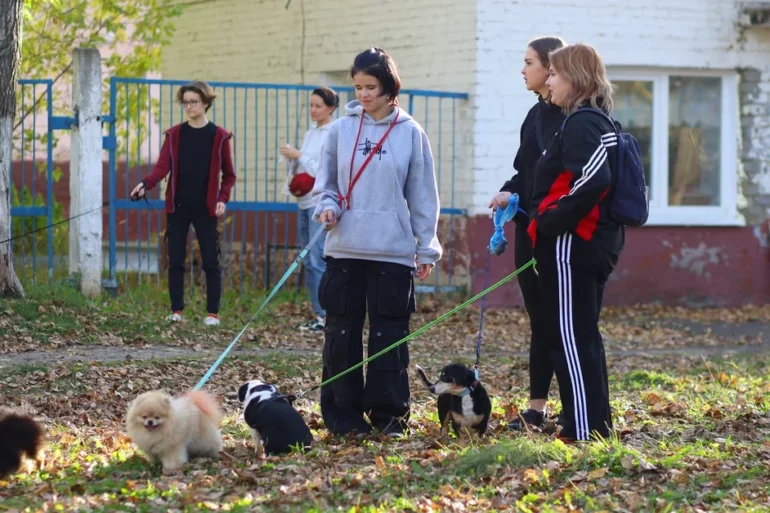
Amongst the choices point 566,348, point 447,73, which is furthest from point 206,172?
point 566,348

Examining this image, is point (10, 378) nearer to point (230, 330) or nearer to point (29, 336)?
point (29, 336)

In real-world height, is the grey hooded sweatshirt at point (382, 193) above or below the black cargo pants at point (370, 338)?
above

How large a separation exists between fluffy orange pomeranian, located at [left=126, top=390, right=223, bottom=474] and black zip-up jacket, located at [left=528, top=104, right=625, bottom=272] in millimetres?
1855

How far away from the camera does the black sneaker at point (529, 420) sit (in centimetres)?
660

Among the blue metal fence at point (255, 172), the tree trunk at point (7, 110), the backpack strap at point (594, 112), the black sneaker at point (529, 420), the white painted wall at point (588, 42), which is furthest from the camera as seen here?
the white painted wall at point (588, 42)

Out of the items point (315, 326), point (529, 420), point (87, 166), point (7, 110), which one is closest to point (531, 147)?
point (529, 420)

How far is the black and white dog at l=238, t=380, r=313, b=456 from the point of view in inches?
230

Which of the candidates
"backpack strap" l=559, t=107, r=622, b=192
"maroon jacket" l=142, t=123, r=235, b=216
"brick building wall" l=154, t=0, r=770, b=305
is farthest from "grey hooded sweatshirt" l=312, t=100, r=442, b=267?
"brick building wall" l=154, t=0, r=770, b=305

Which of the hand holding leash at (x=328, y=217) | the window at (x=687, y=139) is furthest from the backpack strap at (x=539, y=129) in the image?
the window at (x=687, y=139)

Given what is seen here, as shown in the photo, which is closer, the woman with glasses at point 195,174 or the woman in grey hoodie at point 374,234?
the woman in grey hoodie at point 374,234

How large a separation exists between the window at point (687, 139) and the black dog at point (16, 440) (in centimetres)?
1013

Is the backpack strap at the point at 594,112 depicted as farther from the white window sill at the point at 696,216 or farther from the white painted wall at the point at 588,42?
the white window sill at the point at 696,216

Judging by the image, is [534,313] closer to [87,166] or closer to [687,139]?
[87,166]

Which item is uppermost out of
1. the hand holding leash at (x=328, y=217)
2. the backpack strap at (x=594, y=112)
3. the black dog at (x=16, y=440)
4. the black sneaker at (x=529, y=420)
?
the backpack strap at (x=594, y=112)
